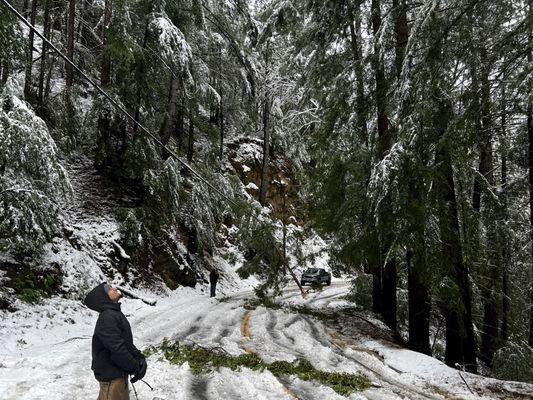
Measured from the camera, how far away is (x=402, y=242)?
919 centimetres

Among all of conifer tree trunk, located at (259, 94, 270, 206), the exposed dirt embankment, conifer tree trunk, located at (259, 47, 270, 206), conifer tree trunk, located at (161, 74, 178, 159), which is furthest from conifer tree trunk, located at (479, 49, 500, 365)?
the exposed dirt embankment

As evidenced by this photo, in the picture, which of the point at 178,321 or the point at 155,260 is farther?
the point at 155,260

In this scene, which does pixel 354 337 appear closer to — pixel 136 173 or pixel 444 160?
pixel 444 160

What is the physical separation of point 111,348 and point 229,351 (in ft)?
18.2

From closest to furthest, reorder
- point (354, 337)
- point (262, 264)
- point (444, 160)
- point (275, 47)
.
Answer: point (444, 160) < point (354, 337) < point (262, 264) < point (275, 47)

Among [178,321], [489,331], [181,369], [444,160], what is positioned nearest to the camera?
[181,369]

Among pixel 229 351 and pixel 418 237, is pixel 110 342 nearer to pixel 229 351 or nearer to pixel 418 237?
pixel 229 351

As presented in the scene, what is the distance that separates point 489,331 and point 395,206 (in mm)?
10281

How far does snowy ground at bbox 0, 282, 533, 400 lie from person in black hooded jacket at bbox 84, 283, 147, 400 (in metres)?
2.13

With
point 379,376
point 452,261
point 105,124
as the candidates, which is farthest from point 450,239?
point 105,124

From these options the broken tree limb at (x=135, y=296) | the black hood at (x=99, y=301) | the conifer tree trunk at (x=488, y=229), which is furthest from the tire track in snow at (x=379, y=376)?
the broken tree limb at (x=135, y=296)

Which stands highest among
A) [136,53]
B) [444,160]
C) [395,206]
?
[136,53]

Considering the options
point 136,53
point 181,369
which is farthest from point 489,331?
point 136,53

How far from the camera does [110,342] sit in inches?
163
